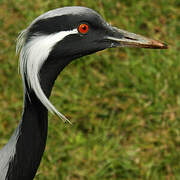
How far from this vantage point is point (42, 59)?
8.92ft

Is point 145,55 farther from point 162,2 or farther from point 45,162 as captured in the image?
point 45,162

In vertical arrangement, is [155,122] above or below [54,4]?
below

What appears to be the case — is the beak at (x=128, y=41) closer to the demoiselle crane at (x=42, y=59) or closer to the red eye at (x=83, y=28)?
the demoiselle crane at (x=42, y=59)

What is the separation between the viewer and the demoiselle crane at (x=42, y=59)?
270cm

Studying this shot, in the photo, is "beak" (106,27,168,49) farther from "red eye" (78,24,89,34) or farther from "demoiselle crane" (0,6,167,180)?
"red eye" (78,24,89,34)

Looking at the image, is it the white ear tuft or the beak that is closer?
the white ear tuft

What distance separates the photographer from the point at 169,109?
4828 mm

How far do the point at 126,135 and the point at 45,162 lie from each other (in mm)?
917

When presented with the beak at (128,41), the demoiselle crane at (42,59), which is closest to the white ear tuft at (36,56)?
the demoiselle crane at (42,59)

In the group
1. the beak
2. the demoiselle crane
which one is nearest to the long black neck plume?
the demoiselle crane

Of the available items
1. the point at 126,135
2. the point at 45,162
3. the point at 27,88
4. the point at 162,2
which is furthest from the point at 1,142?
the point at 162,2

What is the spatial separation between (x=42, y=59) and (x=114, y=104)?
230cm

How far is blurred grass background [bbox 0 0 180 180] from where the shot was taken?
178 inches

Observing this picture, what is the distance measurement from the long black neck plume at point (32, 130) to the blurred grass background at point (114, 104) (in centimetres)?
128
